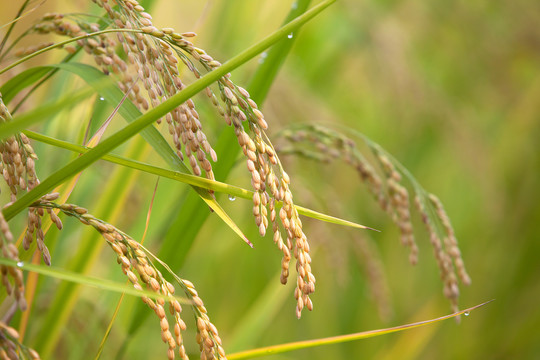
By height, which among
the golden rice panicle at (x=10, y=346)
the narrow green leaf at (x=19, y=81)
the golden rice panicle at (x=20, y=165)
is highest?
the narrow green leaf at (x=19, y=81)

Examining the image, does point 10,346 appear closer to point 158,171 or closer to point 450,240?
point 158,171

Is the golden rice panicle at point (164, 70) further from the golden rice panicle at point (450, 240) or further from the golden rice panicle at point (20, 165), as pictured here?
the golden rice panicle at point (450, 240)

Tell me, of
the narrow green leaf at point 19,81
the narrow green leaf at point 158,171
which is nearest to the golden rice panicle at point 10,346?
the narrow green leaf at point 158,171

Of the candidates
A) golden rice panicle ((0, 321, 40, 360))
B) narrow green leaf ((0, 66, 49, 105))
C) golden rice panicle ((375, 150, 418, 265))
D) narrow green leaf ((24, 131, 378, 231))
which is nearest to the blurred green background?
golden rice panicle ((375, 150, 418, 265))

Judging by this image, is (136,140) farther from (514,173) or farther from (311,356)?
(514,173)

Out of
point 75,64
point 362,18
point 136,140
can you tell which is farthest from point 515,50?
point 75,64

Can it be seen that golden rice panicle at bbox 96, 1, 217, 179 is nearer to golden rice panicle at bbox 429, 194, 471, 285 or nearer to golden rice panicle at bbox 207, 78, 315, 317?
golden rice panicle at bbox 207, 78, 315, 317
